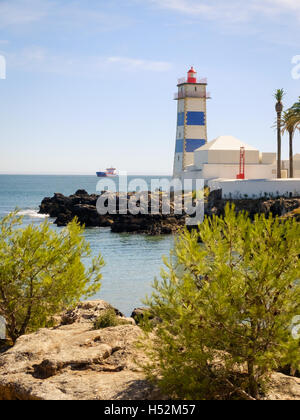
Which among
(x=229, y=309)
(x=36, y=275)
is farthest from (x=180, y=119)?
(x=229, y=309)

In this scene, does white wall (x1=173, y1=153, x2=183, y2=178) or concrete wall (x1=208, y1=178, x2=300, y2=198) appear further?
white wall (x1=173, y1=153, x2=183, y2=178)

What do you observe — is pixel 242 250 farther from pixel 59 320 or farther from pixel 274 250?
pixel 59 320

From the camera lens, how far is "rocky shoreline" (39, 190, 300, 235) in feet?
149

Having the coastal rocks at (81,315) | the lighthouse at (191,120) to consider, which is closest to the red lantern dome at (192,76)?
the lighthouse at (191,120)

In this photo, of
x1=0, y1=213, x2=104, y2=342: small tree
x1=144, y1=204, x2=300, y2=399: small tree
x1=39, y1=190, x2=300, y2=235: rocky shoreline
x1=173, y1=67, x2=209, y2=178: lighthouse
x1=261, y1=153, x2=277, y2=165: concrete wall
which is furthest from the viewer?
x1=173, y1=67, x2=209, y2=178: lighthouse

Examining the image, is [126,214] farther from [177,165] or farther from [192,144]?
[192,144]

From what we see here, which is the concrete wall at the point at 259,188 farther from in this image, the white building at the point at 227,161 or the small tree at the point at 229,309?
the small tree at the point at 229,309

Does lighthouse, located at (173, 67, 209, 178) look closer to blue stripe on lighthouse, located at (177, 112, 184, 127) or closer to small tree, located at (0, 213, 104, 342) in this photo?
blue stripe on lighthouse, located at (177, 112, 184, 127)

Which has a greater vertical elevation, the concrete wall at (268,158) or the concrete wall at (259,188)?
the concrete wall at (268,158)

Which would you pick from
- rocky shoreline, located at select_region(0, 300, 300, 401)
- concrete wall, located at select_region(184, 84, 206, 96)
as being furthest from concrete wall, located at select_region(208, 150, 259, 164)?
rocky shoreline, located at select_region(0, 300, 300, 401)

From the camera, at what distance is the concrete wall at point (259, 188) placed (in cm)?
4625

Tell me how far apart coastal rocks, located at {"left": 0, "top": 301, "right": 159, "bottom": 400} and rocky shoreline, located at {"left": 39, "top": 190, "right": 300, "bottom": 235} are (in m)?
33.2

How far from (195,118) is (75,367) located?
5224cm
